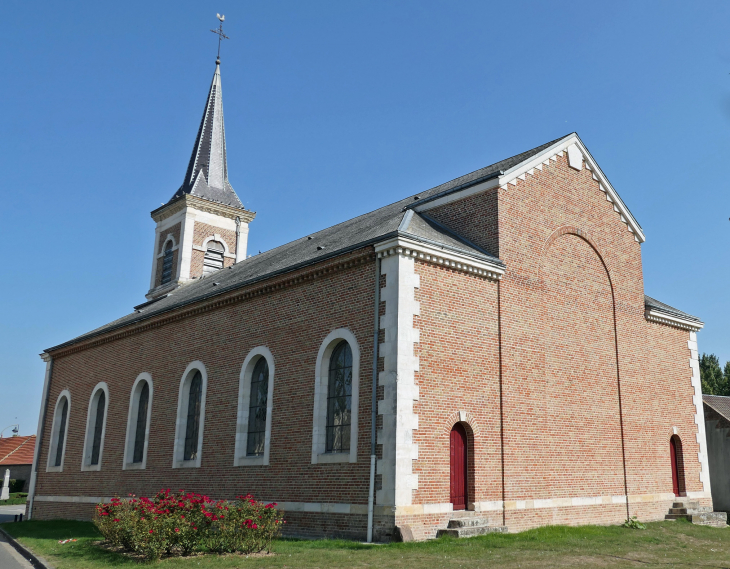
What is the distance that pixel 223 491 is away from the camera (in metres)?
18.3

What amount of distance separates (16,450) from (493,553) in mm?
57716

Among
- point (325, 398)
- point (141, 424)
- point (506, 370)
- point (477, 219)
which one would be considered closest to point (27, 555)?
point (325, 398)

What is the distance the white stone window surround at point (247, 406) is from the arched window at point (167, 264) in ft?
56.3

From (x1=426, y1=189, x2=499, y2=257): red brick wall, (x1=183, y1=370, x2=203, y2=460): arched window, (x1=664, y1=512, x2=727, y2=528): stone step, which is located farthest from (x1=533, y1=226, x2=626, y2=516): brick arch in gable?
(x1=183, y1=370, x2=203, y2=460): arched window

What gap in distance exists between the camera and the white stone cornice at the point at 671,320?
2092 cm

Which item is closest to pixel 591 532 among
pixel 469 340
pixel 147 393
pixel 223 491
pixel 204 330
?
pixel 469 340

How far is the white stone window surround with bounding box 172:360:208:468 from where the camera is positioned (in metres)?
19.8

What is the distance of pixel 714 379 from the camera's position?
49031 millimetres

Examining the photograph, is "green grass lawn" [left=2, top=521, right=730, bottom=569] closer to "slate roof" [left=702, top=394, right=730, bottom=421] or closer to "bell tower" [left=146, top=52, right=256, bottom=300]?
"slate roof" [left=702, top=394, right=730, bottom=421]

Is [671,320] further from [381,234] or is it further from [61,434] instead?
[61,434]

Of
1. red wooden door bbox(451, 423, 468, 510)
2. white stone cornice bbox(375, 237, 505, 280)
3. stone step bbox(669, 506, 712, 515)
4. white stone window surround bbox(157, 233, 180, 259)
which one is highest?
white stone window surround bbox(157, 233, 180, 259)

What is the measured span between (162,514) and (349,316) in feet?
18.8

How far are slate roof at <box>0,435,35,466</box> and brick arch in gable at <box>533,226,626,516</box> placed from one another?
172ft

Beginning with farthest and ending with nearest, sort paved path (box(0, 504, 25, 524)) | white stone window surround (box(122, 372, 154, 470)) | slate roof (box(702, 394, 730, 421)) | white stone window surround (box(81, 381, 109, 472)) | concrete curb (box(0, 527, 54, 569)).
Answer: paved path (box(0, 504, 25, 524))
slate roof (box(702, 394, 730, 421))
white stone window surround (box(81, 381, 109, 472))
white stone window surround (box(122, 372, 154, 470))
concrete curb (box(0, 527, 54, 569))
